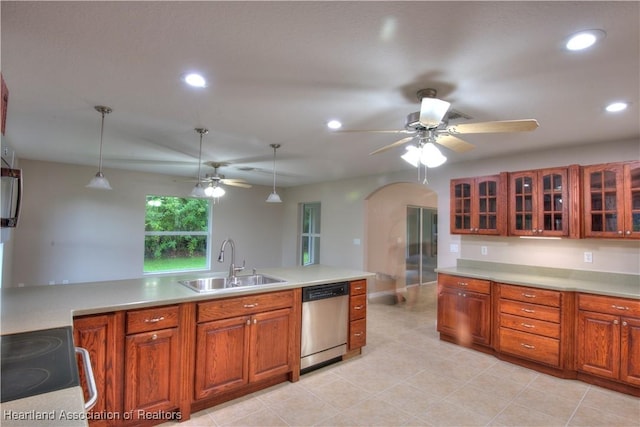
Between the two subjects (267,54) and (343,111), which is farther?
(343,111)

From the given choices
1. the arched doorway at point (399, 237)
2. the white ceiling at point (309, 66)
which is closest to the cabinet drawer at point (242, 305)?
the white ceiling at point (309, 66)

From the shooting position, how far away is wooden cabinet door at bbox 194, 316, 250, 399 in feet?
7.67

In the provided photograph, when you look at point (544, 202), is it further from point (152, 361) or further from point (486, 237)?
point (152, 361)

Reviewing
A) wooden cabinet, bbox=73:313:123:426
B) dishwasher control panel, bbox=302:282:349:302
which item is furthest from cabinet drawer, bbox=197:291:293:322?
wooden cabinet, bbox=73:313:123:426

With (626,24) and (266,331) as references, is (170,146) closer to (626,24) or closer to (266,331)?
(266,331)

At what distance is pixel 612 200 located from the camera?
119 inches

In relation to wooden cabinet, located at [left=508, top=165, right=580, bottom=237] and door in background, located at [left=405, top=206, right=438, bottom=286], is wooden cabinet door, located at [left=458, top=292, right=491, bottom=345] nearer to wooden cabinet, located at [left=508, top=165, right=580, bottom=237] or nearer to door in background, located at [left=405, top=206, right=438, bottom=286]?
wooden cabinet, located at [left=508, top=165, right=580, bottom=237]

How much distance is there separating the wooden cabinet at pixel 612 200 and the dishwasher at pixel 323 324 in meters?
2.55

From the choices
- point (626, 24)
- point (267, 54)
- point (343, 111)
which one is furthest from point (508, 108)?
point (267, 54)

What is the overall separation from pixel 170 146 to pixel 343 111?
2380 millimetres

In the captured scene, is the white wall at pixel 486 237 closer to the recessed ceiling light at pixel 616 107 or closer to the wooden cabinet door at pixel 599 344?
the wooden cabinet door at pixel 599 344

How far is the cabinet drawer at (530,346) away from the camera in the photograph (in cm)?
303

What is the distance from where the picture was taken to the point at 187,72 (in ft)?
6.34

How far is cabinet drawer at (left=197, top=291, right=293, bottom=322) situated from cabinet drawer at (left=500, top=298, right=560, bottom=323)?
7.57 ft
